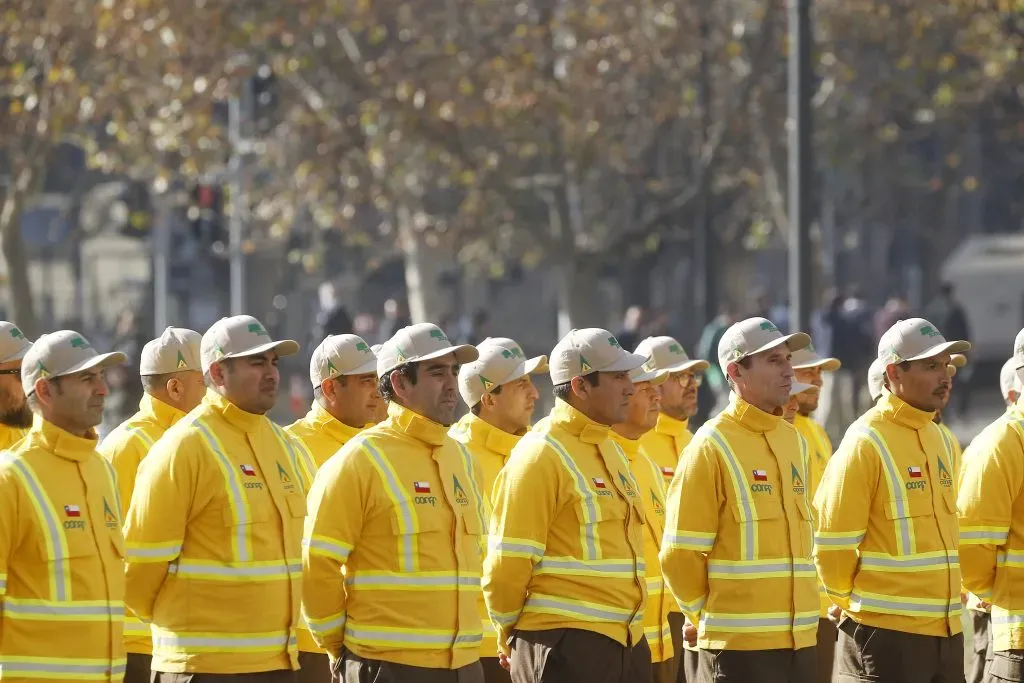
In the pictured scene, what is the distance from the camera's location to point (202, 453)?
680cm

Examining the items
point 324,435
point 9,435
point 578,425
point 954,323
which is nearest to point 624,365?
point 578,425

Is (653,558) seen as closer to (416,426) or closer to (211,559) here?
(416,426)

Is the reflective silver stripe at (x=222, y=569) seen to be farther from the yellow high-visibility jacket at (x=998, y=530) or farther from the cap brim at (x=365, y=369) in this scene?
the yellow high-visibility jacket at (x=998, y=530)

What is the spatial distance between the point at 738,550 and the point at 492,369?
1730 millimetres

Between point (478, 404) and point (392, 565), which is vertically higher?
point (478, 404)

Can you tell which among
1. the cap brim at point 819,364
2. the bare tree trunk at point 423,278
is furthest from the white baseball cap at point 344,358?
the bare tree trunk at point 423,278

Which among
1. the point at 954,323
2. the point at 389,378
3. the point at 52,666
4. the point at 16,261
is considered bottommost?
the point at 52,666

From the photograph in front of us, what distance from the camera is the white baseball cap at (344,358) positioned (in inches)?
330

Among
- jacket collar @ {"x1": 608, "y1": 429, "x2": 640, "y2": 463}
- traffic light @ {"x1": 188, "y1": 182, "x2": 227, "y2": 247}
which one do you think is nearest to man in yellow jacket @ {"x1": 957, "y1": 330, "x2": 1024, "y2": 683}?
jacket collar @ {"x1": 608, "y1": 429, "x2": 640, "y2": 463}

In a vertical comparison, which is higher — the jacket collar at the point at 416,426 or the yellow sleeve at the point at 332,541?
the jacket collar at the point at 416,426

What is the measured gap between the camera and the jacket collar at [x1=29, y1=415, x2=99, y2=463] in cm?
662

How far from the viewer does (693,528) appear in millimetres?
7480

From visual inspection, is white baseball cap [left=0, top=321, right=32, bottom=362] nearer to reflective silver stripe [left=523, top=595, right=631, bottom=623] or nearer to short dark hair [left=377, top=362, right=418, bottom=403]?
short dark hair [left=377, top=362, right=418, bottom=403]

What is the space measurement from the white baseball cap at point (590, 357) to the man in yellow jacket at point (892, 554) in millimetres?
1048
